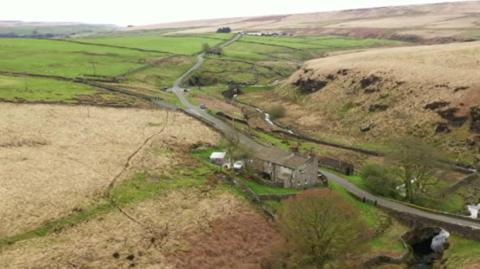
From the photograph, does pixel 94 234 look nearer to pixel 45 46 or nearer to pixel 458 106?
pixel 458 106

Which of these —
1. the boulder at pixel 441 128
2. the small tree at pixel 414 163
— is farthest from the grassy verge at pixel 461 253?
the boulder at pixel 441 128

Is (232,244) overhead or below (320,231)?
below

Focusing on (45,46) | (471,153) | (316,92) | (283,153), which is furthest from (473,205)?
(45,46)

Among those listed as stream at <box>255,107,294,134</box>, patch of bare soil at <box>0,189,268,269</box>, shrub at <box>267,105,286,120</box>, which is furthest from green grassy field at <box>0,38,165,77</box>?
patch of bare soil at <box>0,189,268,269</box>

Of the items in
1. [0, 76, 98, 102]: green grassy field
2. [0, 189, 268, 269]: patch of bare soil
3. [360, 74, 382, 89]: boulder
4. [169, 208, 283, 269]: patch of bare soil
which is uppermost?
[0, 76, 98, 102]: green grassy field

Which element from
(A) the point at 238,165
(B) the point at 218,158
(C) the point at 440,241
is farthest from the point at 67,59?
(C) the point at 440,241

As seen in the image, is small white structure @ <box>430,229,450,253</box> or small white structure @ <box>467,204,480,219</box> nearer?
small white structure @ <box>430,229,450,253</box>

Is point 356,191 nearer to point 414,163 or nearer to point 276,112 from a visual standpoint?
point 414,163

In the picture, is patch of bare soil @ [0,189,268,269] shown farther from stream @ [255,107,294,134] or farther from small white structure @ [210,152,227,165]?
stream @ [255,107,294,134]
